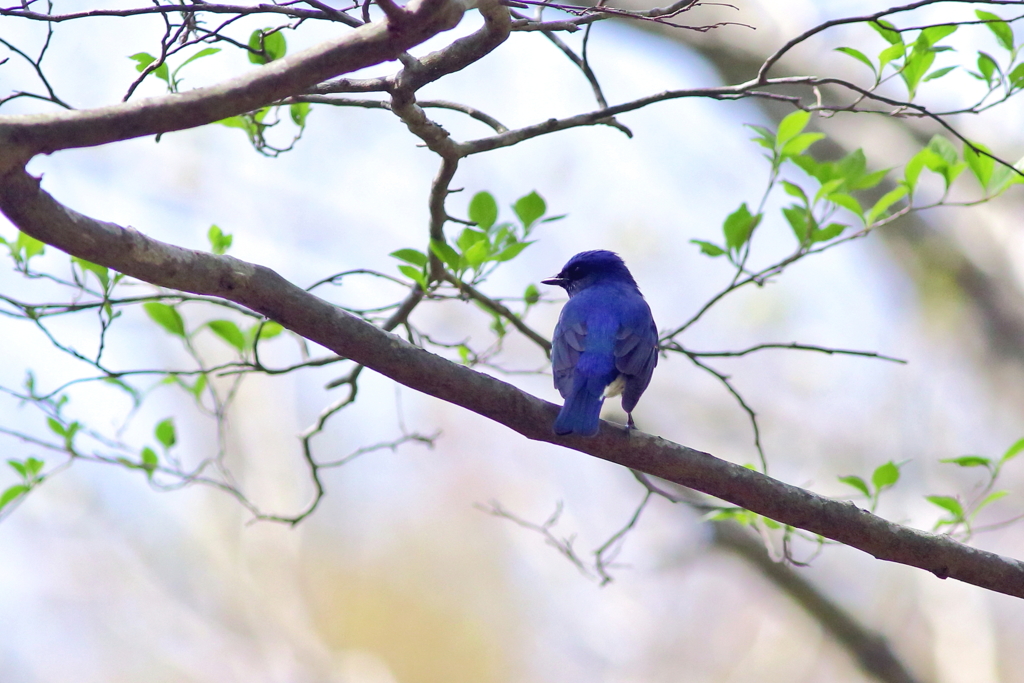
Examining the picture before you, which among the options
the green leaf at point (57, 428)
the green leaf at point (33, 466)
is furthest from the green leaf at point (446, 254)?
the green leaf at point (33, 466)

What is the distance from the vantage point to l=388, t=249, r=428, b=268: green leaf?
300 cm

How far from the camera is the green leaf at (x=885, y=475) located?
10.8 ft

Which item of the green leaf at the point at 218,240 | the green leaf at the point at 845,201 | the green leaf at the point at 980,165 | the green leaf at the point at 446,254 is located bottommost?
the green leaf at the point at 446,254

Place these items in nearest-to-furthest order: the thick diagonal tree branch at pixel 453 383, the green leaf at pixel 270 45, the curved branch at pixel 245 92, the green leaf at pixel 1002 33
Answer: the curved branch at pixel 245 92 < the thick diagonal tree branch at pixel 453 383 < the green leaf at pixel 1002 33 < the green leaf at pixel 270 45

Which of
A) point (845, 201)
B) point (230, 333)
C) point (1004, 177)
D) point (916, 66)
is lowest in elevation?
point (230, 333)

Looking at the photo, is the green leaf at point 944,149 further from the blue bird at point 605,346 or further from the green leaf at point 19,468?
Result: the green leaf at point 19,468

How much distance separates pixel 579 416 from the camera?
278cm

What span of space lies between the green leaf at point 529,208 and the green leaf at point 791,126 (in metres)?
1.00

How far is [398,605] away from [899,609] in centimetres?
797

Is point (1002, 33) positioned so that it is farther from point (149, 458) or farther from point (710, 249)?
point (149, 458)

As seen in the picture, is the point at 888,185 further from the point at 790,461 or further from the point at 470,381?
the point at 470,381

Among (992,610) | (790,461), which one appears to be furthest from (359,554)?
(992,610)

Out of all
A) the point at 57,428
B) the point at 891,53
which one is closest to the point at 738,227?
the point at 891,53

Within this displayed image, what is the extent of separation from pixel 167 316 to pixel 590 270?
7.32 ft
